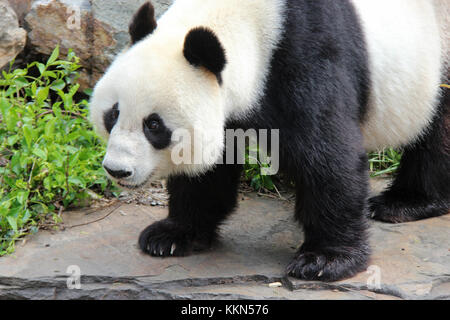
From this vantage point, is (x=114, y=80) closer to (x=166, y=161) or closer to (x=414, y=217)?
(x=166, y=161)

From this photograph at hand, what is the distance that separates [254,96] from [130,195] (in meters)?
1.83

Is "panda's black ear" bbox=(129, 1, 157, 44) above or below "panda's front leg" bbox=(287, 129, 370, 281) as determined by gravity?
above

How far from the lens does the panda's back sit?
457 centimetres

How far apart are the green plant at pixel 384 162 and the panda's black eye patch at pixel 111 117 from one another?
9.65 feet

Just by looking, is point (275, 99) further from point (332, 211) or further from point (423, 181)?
point (423, 181)

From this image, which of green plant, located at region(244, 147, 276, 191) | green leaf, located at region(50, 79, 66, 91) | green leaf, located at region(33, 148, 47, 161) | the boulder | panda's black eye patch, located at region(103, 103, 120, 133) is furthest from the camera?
the boulder

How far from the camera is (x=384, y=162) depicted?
6293mm

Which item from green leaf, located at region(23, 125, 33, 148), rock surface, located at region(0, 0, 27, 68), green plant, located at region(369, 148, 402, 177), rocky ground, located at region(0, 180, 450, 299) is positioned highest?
rock surface, located at region(0, 0, 27, 68)

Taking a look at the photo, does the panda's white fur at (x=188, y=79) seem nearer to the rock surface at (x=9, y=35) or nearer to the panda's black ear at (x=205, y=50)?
the panda's black ear at (x=205, y=50)

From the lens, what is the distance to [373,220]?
522 centimetres

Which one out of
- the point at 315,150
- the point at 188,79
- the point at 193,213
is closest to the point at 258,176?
the point at 193,213

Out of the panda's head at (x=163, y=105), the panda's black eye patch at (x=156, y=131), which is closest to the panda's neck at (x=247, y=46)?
the panda's head at (x=163, y=105)

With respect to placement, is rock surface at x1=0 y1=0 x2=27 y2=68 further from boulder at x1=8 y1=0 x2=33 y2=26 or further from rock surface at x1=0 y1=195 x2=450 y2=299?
rock surface at x1=0 y1=195 x2=450 y2=299

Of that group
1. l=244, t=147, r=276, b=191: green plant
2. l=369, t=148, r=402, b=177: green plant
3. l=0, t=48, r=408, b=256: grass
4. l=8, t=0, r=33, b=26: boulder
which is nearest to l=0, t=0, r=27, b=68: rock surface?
l=8, t=0, r=33, b=26: boulder
